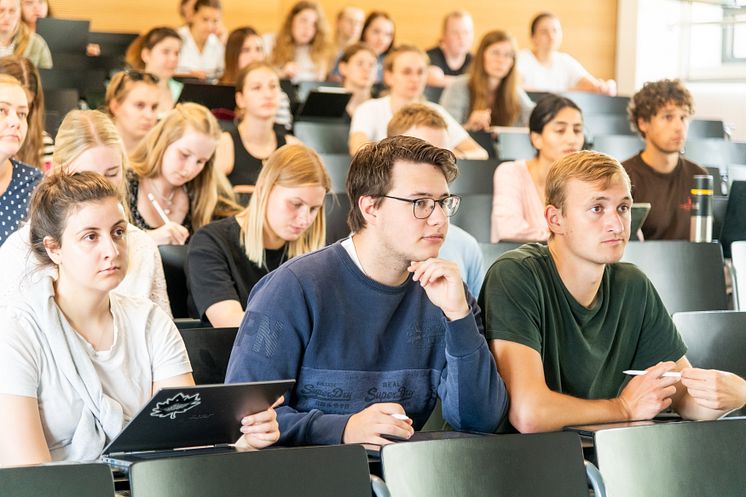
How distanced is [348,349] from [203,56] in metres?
6.13

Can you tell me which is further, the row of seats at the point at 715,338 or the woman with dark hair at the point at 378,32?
the woman with dark hair at the point at 378,32

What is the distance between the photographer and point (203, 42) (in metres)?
8.31

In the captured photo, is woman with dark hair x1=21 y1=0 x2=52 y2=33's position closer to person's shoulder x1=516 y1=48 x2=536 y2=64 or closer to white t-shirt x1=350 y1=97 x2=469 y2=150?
white t-shirt x1=350 y1=97 x2=469 y2=150

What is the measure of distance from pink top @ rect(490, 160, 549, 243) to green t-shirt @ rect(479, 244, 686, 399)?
1620mm

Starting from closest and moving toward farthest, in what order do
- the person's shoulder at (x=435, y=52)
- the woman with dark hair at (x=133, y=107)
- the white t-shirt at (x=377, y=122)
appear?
the woman with dark hair at (x=133, y=107), the white t-shirt at (x=377, y=122), the person's shoulder at (x=435, y=52)

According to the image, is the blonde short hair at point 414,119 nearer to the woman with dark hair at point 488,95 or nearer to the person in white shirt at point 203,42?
the woman with dark hair at point 488,95

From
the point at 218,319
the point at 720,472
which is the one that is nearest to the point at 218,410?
the point at 720,472

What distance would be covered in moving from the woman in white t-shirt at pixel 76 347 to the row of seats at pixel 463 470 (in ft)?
1.15

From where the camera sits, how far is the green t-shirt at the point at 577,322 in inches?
105

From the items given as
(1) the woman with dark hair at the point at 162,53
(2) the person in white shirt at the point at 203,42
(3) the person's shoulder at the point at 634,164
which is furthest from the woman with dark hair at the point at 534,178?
(2) the person in white shirt at the point at 203,42

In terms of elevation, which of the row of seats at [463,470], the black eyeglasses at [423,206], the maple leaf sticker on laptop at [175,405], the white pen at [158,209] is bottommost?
the row of seats at [463,470]

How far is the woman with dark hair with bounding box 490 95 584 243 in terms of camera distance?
4551mm

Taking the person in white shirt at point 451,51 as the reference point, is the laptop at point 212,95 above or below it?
below

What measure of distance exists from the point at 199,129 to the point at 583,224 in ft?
5.72
